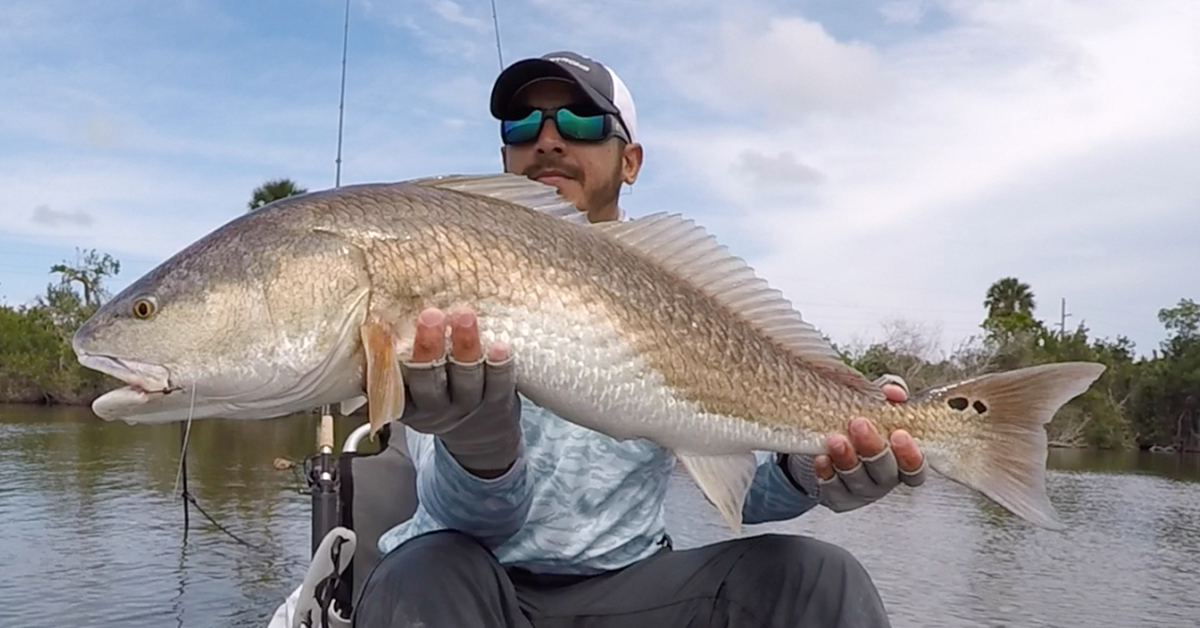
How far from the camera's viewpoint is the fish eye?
230cm

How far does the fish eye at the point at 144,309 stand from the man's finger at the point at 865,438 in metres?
1.69

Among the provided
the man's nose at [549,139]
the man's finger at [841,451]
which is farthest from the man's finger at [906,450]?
the man's nose at [549,139]

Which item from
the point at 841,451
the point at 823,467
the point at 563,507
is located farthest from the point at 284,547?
the point at 841,451

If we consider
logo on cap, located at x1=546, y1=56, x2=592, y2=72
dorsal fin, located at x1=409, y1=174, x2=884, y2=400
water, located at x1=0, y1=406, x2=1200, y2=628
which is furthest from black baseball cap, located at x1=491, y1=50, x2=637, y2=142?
water, located at x1=0, y1=406, x2=1200, y2=628

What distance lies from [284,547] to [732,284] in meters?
14.8

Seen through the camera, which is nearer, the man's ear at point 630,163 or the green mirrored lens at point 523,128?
the green mirrored lens at point 523,128

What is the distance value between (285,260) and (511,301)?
495 mm

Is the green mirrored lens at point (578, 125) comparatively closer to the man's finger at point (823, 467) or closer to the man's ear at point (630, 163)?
the man's ear at point (630, 163)

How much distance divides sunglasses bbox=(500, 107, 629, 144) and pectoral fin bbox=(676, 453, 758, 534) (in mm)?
1410

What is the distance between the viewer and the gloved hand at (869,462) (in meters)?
2.75

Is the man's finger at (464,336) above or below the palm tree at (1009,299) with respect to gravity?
below

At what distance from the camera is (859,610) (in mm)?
2934

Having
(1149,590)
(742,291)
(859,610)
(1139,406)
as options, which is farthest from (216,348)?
(1139,406)

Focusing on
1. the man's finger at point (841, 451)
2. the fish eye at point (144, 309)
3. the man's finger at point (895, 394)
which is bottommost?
the man's finger at point (841, 451)
